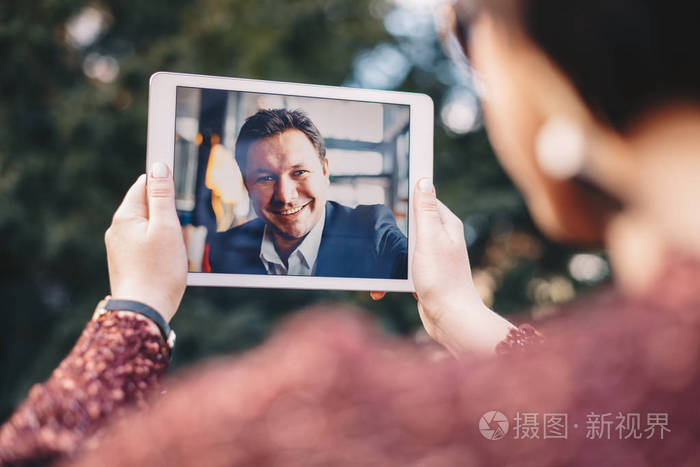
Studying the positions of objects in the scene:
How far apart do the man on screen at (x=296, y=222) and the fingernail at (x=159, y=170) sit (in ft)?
0.75

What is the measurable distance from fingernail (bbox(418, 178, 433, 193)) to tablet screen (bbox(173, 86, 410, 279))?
0.06m

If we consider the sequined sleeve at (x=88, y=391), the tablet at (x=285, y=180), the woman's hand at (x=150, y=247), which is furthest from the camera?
the tablet at (x=285, y=180)

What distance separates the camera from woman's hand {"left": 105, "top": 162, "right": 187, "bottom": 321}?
1213 millimetres

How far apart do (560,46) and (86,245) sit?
7.82 m

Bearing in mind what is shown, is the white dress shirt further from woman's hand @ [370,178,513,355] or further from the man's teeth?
woman's hand @ [370,178,513,355]

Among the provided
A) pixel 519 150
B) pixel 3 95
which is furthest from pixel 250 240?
pixel 3 95

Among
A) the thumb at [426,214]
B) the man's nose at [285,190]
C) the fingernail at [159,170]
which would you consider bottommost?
the thumb at [426,214]

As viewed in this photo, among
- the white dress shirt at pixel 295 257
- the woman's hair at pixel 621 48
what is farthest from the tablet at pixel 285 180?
the woman's hair at pixel 621 48

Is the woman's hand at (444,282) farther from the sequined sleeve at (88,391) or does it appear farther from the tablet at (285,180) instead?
the sequined sleeve at (88,391)

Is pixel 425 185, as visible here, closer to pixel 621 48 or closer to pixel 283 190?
pixel 283 190

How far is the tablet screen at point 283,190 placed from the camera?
5.30 ft

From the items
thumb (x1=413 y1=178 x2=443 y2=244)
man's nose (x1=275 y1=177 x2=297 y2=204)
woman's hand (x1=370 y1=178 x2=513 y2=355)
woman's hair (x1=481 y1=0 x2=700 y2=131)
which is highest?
woman's hair (x1=481 y1=0 x2=700 y2=131)

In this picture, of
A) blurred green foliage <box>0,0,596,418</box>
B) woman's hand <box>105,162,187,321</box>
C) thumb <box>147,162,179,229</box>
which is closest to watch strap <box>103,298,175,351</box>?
woman's hand <box>105,162,187,321</box>

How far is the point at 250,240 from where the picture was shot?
164 cm
